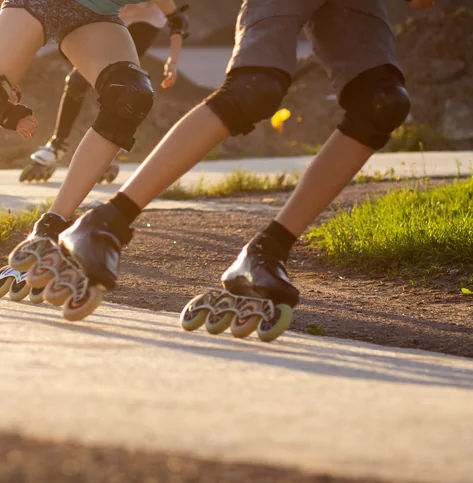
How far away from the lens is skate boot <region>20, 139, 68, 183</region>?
7074mm

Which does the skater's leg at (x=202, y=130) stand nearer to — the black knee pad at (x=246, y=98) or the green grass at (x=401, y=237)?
the black knee pad at (x=246, y=98)

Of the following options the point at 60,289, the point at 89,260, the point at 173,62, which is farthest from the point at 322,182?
the point at 173,62

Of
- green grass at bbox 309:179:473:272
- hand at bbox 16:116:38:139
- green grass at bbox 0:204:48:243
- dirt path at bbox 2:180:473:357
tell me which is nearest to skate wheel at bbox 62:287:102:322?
dirt path at bbox 2:180:473:357

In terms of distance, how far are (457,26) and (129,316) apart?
11653 millimetres

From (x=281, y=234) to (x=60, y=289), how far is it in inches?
25.4

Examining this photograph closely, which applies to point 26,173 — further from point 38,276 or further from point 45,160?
point 38,276

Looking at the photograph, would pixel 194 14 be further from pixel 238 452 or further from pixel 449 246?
pixel 238 452

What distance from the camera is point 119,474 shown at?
4.58 feet

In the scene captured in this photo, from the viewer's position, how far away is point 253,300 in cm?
264

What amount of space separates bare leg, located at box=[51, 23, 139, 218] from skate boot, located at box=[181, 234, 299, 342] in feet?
1.95

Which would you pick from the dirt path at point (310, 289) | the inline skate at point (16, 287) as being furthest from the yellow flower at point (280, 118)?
the inline skate at point (16, 287)

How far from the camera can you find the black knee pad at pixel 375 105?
2.68 metres

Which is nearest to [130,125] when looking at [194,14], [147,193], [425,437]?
[147,193]

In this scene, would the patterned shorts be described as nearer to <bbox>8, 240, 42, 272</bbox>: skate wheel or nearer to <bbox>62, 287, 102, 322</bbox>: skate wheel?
<bbox>8, 240, 42, 272</bbox>: skate wheel
